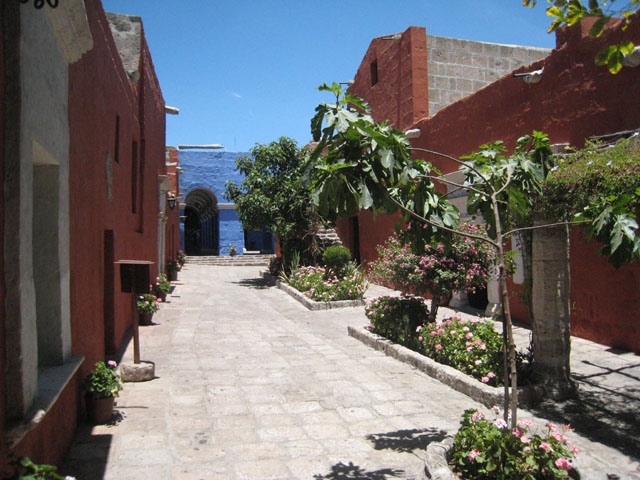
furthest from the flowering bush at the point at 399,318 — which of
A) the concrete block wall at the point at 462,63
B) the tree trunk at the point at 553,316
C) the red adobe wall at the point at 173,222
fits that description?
the red adobe wall at the point at 173,222

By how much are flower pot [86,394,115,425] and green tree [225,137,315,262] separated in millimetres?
11580

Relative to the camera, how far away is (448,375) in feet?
19.7

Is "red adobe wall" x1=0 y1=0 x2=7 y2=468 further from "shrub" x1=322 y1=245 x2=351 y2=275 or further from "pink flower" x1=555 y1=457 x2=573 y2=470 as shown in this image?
"shrub" x1=322 y1=245 x2=351 y2=275

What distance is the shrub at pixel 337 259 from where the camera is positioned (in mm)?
14109

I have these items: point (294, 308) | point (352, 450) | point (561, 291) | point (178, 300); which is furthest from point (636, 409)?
point (178, 300)

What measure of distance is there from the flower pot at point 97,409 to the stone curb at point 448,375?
3.66 m

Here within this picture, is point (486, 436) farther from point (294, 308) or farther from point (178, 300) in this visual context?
point (178, 300)

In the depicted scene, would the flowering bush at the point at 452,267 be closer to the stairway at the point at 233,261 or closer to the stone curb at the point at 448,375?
the stone curb at the point at 448,375

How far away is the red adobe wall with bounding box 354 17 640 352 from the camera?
7.04 metres

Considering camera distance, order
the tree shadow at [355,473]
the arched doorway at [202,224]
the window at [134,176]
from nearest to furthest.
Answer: the tree shadow at [355,473]
the window at [134,176]
the arched doorway at [202,224]

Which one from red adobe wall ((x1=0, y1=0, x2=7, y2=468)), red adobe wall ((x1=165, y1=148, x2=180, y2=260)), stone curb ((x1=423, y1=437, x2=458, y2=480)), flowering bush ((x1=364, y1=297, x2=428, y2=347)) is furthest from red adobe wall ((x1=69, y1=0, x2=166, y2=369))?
red adobe wall ((x1=165, y1=148, x2=180, y2=260))

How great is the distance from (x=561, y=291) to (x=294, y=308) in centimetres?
799

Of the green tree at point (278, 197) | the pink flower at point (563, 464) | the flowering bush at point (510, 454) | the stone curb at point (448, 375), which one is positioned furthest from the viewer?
the green tree at point (278, 197)

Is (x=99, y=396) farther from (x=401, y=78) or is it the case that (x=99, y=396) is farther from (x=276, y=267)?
(x=276, y=267)
